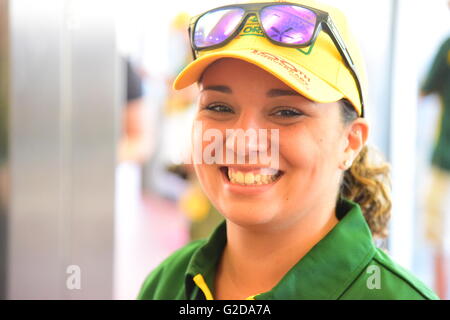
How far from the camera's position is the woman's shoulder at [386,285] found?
2.92 feet

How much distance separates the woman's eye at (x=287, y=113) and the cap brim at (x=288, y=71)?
0.05 meters

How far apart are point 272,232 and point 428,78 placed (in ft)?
6.01

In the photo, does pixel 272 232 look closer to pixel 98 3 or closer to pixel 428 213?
pixel 98 3

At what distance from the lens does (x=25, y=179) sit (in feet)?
4.82

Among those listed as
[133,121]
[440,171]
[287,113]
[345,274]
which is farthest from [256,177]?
[440,171]

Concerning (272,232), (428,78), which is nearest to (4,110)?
(272,232)

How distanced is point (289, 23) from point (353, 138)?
23 centimetres

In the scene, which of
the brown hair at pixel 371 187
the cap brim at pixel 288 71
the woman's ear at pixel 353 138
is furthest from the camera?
the brown hair at pixel 371 187

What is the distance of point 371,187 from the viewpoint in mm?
1132

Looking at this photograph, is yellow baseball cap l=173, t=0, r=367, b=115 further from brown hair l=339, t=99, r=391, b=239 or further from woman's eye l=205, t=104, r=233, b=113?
brown hair l=339, t=99, r=391, b=239

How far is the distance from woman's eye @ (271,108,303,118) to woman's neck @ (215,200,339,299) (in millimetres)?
174

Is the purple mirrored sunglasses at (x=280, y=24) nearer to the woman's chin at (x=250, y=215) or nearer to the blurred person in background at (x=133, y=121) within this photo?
the woman's chin at (x=250, y=215)

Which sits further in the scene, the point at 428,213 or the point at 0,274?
the point at 428,213

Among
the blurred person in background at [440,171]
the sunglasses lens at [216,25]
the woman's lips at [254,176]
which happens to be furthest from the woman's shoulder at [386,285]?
the blurred person in background at [440,171]
